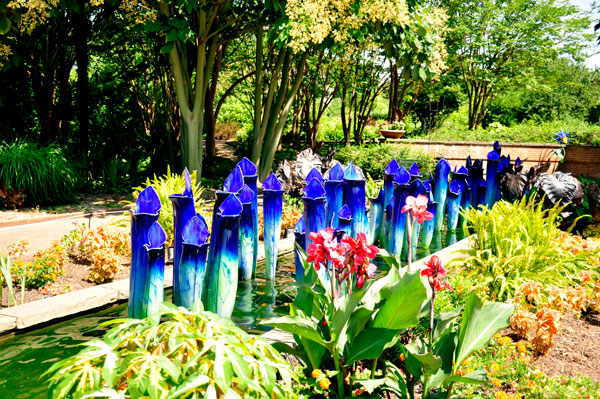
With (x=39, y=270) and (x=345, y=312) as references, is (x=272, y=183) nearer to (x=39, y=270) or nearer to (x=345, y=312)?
(x=39, y=270)

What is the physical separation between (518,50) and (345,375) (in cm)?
2299

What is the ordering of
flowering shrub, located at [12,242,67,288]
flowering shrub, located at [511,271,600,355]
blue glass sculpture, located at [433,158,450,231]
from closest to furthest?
flowering shrub, located at [511,271,600,355] < flowering shrub, located at [12,242,67,288] < blue glass sculpture, located at [433,158,450,231]

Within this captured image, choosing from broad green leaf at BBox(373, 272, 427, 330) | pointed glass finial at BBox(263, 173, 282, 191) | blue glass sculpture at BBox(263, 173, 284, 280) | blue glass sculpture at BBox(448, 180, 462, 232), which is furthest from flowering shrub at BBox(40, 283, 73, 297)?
blue glass sculpture at BBox(448, 180, 462, 232)

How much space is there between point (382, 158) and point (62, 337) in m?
10.2

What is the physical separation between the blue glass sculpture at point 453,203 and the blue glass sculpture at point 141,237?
5.87 metres

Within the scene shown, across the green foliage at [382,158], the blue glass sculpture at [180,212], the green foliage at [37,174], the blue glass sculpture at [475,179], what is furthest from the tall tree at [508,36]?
the blue glass sculpture at [180,212]

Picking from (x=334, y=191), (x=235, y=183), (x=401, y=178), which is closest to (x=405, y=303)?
(x=235, y=183)

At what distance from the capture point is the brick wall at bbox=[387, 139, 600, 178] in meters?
14.8

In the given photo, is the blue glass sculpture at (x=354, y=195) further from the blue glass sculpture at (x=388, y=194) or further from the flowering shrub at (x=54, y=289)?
the flowering shrub at (x=54, y=289)

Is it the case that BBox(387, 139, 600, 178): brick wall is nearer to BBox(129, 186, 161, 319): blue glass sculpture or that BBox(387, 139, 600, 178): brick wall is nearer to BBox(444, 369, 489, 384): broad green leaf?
BBox(129, 186, 161, 319): blue glass sculpture

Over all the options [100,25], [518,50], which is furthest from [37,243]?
[518,50]

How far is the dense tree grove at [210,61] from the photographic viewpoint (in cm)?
1052

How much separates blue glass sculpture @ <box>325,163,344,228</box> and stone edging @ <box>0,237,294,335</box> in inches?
97.7

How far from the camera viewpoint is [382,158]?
1348 centimetres
